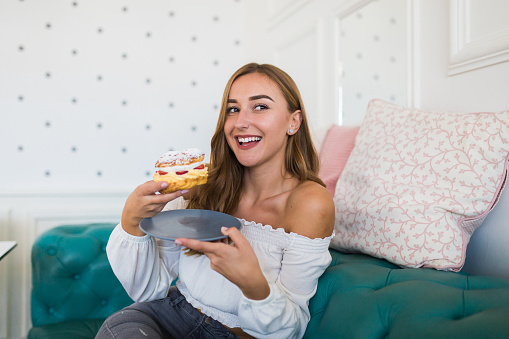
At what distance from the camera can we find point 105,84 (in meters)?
2.52

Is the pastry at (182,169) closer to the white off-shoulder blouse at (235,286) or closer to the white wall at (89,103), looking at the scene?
the white off-shoulder blouse at (235,286)

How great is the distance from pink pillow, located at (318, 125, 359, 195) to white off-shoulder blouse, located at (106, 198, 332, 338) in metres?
0.46

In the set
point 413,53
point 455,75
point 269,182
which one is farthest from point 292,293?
point 413,53

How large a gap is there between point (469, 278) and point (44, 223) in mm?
2390

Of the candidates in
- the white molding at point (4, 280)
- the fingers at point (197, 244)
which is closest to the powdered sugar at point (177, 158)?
the fingers at point (197, 244)

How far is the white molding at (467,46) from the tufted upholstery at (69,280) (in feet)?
5.62

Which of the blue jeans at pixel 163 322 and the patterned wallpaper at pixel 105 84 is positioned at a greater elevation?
the patterned wallpaper at pixel 105 84

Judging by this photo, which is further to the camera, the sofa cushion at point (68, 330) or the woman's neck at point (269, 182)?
the sofa cushion at point (68, 330)

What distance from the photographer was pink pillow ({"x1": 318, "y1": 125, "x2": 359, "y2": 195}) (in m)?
1.48

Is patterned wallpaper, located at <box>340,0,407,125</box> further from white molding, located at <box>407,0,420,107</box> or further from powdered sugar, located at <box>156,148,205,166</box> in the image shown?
powdered sugar, located at <box>156,148,205,166</box>

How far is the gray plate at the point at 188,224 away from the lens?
88 centimetres

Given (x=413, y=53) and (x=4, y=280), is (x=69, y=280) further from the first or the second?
(x=413, y=53)

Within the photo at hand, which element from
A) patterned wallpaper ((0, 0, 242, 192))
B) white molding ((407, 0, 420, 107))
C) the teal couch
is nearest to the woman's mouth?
the teal couch

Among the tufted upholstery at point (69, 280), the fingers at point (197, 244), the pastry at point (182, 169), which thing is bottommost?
the tufted upholstery at point (69, 280)
